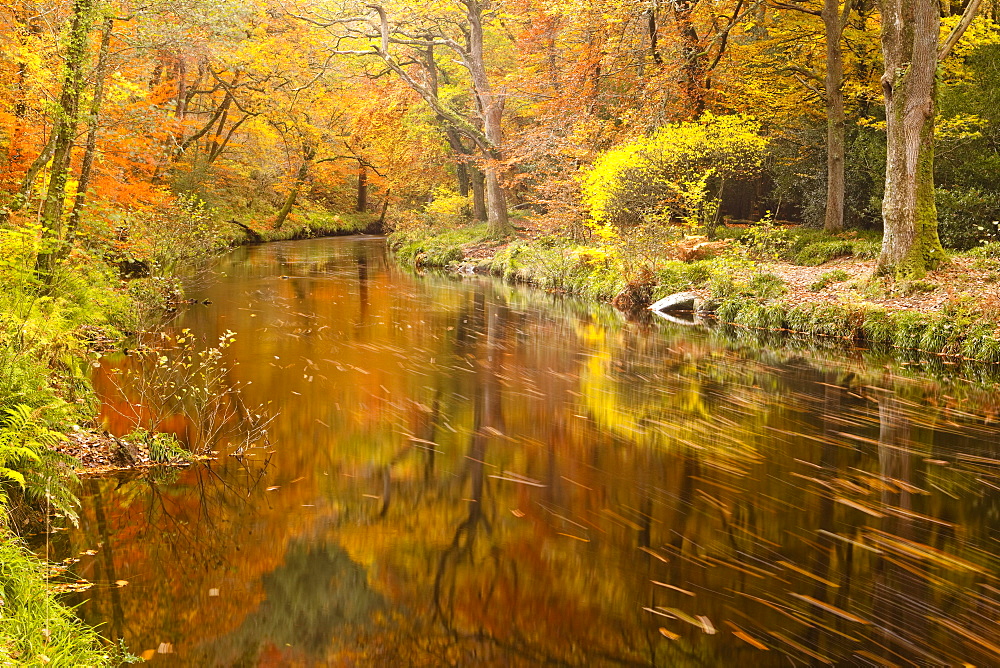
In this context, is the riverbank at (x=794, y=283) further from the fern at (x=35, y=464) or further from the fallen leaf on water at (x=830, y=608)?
the fern at (x=35, y=464)

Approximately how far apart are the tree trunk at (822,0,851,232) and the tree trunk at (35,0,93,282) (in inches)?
517

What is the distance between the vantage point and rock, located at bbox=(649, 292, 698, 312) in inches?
563

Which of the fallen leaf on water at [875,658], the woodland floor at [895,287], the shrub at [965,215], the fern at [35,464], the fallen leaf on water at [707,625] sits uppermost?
the shrub at [965,215]

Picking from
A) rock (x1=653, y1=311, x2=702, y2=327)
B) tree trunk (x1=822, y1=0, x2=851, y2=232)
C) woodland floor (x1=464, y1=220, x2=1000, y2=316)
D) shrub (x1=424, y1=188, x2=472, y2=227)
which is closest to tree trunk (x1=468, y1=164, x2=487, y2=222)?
shrub (x1=424, y1=188, x2=472, y2=227)

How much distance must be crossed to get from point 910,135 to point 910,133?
0.03 m

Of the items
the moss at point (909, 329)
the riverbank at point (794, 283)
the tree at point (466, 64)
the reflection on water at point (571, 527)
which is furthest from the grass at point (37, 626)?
the tree at point (466, 64)

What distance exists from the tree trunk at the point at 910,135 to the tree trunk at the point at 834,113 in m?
Answer: 3.27

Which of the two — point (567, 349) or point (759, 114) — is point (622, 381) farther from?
point (759, 114)

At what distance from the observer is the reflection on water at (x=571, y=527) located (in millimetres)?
3734

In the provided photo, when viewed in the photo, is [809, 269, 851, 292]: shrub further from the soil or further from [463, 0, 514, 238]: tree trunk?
[463, 0, 514, 238]: tree trunk

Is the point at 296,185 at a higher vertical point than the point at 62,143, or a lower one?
higher

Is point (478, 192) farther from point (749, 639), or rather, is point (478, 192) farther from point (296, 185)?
point (749, 639)

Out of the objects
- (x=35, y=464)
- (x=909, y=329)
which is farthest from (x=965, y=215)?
(x=35, y=464)

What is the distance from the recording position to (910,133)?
11.5 meters
